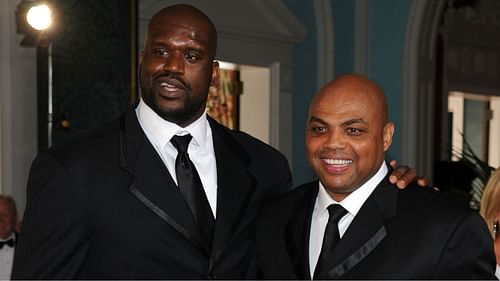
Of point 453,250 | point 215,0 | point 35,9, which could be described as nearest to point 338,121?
point 453,250

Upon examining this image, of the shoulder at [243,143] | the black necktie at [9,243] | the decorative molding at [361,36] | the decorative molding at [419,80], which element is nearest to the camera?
the shoulder at [243,143]

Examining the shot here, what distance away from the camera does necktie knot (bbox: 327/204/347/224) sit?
1.96 meters

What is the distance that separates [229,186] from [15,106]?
10.6 ft

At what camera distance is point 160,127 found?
211 centimetres

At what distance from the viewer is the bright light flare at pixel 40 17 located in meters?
4.68

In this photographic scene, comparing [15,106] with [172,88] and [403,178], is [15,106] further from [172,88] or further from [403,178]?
[403,178]

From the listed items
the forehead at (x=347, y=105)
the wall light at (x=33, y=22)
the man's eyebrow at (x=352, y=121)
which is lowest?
the man's eyebrow at (x=352, y=121)

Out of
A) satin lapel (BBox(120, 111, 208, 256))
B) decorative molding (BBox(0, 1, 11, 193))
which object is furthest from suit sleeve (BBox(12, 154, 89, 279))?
decorative molding (BBox(0, 1, 11, 193))

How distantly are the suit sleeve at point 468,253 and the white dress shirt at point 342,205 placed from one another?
26 centimetres


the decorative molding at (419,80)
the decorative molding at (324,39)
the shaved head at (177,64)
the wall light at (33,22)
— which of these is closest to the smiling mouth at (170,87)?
the shaved head at (177,64)

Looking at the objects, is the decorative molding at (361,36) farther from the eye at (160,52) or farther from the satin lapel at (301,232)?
the eye at (160,52)

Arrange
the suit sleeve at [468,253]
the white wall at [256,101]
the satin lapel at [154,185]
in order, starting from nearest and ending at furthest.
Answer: the suit sleeve at [468,253] → the satin lapel at [154,185] → the white wall at [256,101]

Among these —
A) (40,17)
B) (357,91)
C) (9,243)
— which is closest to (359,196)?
(357,91)

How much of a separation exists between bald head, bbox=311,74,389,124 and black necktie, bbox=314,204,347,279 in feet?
0.83
